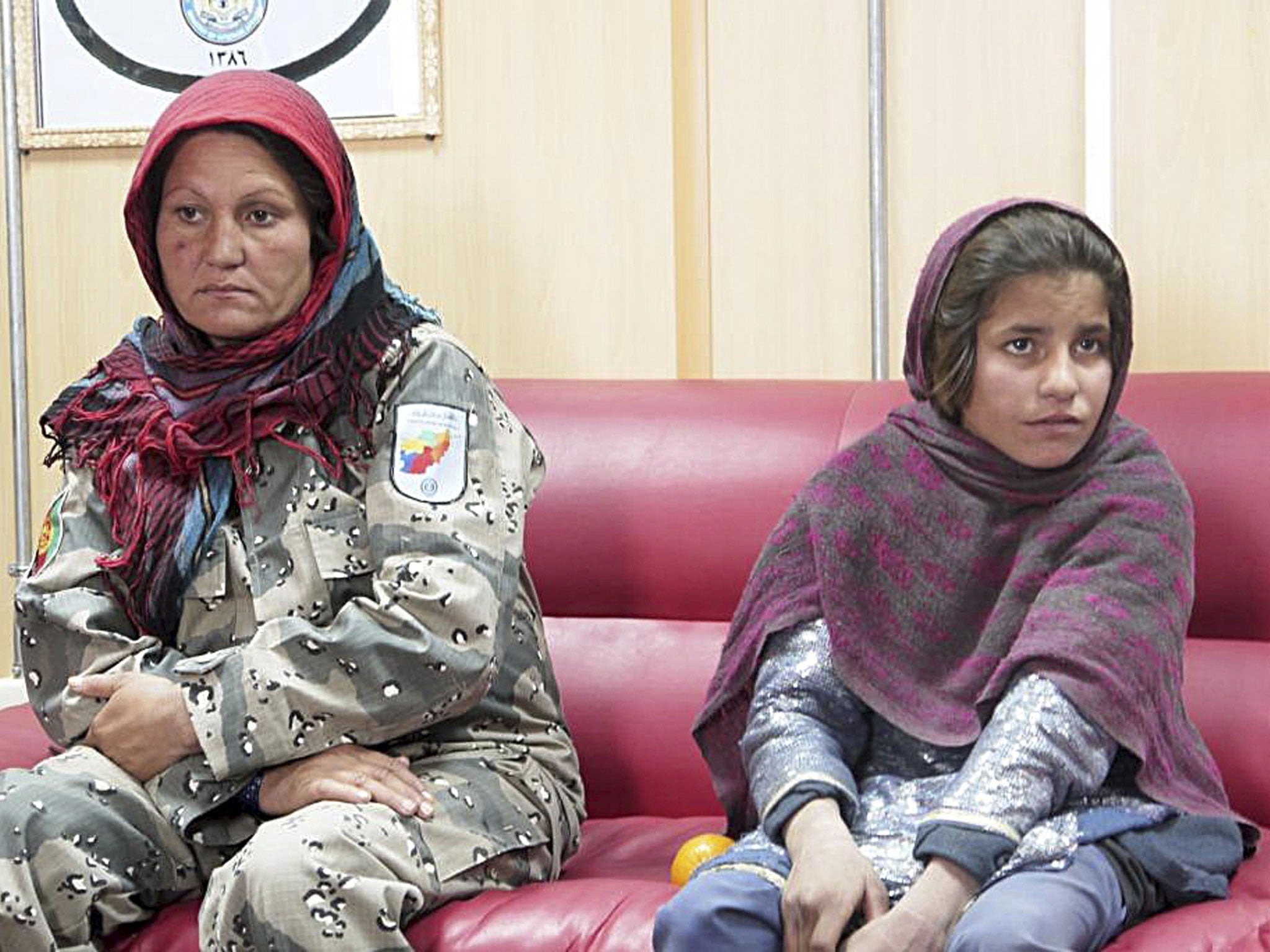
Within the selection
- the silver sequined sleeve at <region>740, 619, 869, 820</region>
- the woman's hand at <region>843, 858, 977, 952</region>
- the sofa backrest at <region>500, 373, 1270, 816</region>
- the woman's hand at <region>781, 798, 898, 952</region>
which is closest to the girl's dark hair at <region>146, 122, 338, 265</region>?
the sofa backrest at <region>500, 373, 1270, 816</region>

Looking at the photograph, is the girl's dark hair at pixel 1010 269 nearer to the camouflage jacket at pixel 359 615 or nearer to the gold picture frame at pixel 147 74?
the camouflage jacket at pixel 359 615

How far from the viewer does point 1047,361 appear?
6.69 ft

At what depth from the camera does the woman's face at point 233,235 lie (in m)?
2.25

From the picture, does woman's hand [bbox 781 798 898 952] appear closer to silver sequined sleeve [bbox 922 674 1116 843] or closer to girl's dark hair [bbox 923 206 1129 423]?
silver sequined sleeve [bbox 922 674 1116 843]

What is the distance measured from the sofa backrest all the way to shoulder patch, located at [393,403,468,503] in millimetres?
436

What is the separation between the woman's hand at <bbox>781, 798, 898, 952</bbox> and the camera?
1753 mm

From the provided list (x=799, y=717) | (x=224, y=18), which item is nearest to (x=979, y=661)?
(x=799, y=717)

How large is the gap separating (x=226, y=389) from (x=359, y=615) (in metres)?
0.37

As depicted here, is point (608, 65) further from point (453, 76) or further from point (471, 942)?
point (471, 942)

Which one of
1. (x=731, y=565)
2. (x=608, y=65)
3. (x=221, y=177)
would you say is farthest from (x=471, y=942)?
(x=608, y=65)

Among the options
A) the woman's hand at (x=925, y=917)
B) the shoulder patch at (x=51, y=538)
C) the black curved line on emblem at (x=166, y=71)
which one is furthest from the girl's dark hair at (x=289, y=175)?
the woman's hand at (x=925, y=917)

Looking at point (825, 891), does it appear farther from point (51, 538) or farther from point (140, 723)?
point (51, 538)

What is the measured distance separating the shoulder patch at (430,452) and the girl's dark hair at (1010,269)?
22.2 inches

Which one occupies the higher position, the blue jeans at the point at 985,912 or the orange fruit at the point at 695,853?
the blue jeans at the point at 985,912
